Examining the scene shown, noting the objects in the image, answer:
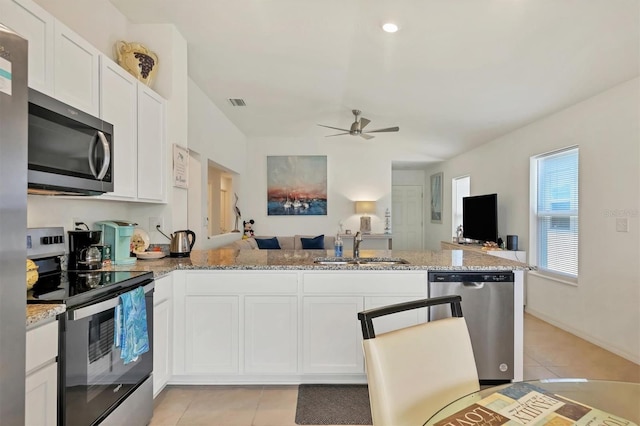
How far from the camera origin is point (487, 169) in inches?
229

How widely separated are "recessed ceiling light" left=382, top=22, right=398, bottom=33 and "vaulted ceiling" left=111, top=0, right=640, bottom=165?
1.7 inches

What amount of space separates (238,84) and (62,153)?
104 inches

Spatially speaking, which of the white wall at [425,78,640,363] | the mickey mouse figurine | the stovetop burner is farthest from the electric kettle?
the white wall at [425,78,640,363]

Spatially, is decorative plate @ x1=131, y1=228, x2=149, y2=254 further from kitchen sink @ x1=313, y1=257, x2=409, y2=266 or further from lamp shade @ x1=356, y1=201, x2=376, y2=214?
lamp shade @ x1=356, y1=201, x2=376, y2=214

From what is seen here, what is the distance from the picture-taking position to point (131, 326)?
1.76 meters

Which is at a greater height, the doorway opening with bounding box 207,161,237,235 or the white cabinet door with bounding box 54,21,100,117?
the white cabinet door with bounding box 54,21,100,117

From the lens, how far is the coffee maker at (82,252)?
2.12 metres

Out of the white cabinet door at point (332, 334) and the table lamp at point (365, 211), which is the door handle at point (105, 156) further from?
the table lamp at point (365, 211)

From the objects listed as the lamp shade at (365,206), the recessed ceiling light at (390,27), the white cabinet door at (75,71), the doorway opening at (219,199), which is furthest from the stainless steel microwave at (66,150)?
the lamp shade at (365,206)

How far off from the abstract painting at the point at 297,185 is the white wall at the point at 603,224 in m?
3.75

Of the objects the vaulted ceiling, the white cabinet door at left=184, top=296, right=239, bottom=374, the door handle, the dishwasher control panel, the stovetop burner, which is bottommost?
the white cabinet door at left=184, top=296, right=239, bottom=374

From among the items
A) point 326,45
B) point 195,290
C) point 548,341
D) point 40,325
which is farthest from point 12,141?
point 548,341

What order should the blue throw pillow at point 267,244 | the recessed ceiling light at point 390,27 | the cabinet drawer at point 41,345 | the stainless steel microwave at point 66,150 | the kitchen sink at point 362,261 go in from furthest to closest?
the blue throw pillow at point 267,244 → the kitchen sink at point 362,261 → the recessed ceiling light at point 390,27 → the stainless steel microwave at point 66,150 → the cabinet drawer at point 41,345

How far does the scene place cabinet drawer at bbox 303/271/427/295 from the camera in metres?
2.42
